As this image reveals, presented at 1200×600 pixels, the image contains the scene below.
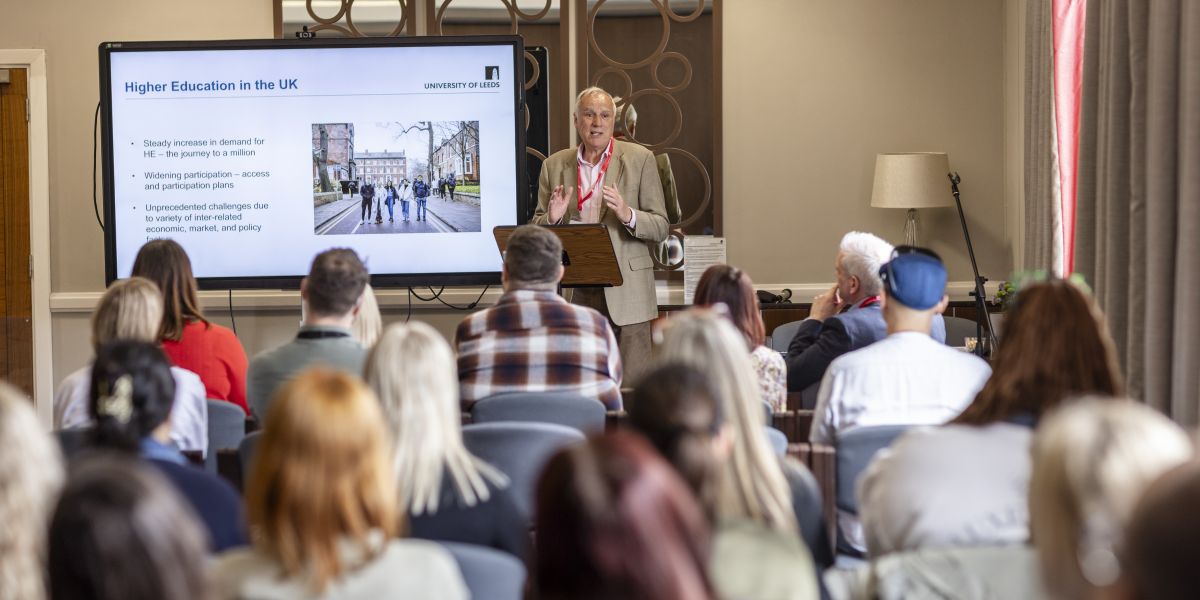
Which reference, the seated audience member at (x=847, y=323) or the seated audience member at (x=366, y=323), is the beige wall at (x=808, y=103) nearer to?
the seated audience member at (x=847, y=323)

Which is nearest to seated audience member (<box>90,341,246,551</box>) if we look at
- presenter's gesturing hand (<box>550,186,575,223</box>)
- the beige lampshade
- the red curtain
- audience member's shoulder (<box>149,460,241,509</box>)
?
audience member's shoulder (<box>149,460,241,509</box>)

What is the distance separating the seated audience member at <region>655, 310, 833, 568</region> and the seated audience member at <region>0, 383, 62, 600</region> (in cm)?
97

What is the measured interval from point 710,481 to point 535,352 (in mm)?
1927

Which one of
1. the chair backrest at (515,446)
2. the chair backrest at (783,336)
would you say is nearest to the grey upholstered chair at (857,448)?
the chair backrest at (515,446)

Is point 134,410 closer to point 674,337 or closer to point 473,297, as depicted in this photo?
point 674,337

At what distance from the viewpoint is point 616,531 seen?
1212mm

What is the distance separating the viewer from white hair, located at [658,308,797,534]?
6.75ft

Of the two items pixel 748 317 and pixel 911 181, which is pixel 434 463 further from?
pixel 911 181

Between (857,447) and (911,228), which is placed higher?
(911,228)

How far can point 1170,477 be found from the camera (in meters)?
1.12

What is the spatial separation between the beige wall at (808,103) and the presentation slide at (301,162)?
3.18 ft

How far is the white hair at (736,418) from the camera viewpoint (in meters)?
2.06

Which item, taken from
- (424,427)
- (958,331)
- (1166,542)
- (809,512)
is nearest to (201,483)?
(424,427)

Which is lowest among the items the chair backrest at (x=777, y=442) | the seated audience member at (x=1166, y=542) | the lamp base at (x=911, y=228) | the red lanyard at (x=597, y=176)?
the chair backrest at (x=777, y=442)
